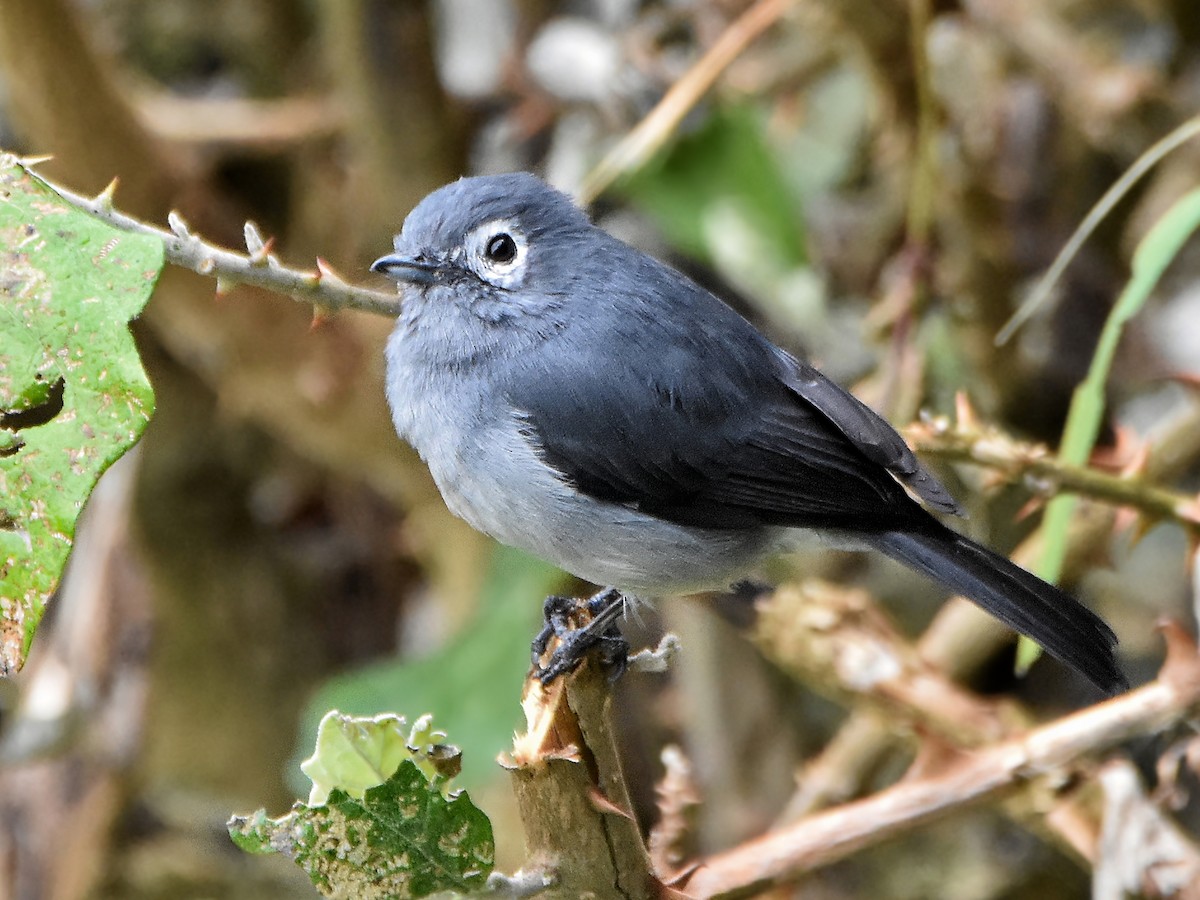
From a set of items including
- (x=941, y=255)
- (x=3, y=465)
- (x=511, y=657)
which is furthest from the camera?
(x=941, y=255)

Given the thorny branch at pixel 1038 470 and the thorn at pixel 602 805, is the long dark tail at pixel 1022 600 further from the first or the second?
the thorn at pixel 602 805

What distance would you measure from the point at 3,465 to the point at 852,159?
10.8 ft

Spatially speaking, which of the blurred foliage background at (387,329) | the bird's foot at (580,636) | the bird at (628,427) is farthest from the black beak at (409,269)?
the blurred foliage background at (387,329)

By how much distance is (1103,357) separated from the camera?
6.17 ft

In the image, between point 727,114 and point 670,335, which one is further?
point 727,114

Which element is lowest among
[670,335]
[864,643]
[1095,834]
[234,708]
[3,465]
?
[3,465]

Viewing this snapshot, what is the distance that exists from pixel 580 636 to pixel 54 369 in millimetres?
981

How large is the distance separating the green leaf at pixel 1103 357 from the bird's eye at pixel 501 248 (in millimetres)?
948

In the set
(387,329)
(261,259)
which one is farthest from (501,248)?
(387,329)

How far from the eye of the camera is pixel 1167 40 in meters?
3.86

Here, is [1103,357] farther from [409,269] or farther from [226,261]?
[226,261]

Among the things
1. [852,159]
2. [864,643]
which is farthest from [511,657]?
[852,159]

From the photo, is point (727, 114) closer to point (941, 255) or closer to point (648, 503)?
point (941, 255)

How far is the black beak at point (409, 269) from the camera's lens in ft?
7.22
